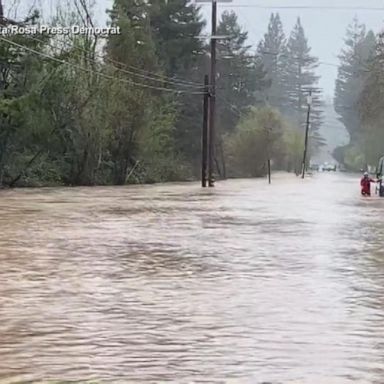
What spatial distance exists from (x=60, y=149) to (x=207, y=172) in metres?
7.13

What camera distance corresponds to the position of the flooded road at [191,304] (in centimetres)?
546

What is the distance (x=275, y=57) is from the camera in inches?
4985

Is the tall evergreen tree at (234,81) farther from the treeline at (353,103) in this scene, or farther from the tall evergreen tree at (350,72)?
the tall evergreen tree at (350,72)

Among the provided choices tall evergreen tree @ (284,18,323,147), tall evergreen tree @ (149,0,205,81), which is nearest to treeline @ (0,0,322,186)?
tall evergreen tree @ (149,0,205,81)

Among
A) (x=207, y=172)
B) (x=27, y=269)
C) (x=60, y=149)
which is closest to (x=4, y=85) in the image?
(x=60, y=149)

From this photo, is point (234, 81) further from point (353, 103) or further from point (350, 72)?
point (350, 72)

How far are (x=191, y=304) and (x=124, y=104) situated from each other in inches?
1342

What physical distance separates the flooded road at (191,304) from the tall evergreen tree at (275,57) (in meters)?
104

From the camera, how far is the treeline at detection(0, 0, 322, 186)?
3447 centimetres

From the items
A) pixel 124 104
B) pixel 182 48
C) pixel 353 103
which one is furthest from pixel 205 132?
pixel 353 103

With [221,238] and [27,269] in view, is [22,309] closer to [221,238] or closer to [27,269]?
[27,269]

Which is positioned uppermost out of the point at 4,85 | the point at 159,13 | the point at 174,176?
the point at 159,13

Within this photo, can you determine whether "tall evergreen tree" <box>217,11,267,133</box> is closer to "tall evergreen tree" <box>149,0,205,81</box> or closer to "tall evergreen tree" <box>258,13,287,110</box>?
"tall evergreen tree" <box>149,0,205,81</box>

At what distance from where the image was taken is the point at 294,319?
6.97m
